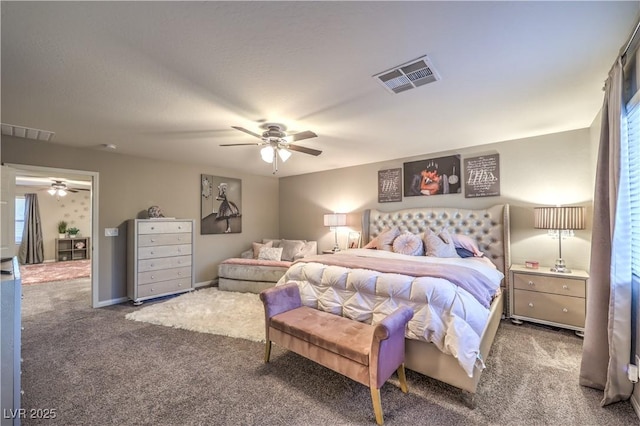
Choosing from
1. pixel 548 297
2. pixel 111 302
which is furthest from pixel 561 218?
pixel 111 302

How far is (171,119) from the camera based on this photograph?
2842 millimetres

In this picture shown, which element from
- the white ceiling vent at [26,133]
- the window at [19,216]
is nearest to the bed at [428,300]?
the white ceiling vent at [26,133]

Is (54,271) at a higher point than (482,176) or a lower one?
lower

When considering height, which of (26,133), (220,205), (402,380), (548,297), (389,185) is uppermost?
(26,133)

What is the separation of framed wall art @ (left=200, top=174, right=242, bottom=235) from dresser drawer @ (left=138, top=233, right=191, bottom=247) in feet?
2.07

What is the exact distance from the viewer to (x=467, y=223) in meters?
3.88

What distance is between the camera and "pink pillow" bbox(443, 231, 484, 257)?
3570 millimetres

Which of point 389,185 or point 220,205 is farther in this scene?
point 220,205

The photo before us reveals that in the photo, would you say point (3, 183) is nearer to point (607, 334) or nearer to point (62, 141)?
point (62, 141)

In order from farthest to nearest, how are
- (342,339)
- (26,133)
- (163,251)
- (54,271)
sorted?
(54,271) < (163,251) < (26,133) < (342,339)

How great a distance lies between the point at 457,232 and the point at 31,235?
10.9 meters

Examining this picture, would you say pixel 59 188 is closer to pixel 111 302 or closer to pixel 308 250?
pixel 111 302

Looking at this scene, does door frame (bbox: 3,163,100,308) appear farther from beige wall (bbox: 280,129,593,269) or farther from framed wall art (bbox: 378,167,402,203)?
beige wall (bbox: 280,129,593,269)

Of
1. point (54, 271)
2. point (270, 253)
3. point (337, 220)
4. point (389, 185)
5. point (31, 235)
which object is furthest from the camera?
point (31, 235)
